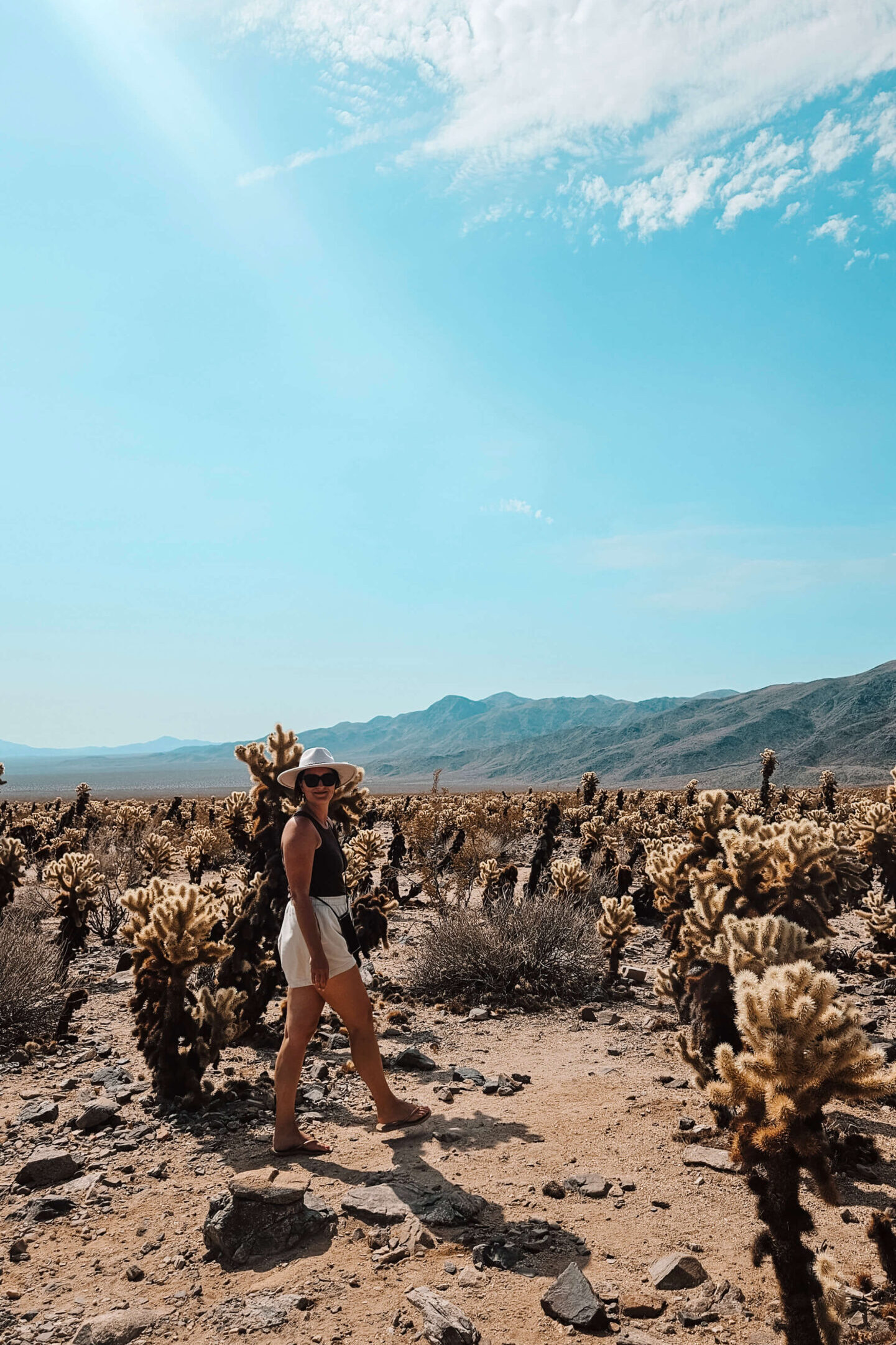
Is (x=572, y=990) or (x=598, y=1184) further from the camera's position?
(x=572, y=990)

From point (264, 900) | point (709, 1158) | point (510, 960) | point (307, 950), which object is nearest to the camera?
point (709, 1158)

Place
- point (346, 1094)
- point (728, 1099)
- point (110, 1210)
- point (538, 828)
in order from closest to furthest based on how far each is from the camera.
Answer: point (728, 1099), point (110, 1210), point (346, 1094), point (538, 828)

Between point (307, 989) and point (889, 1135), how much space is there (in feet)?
12.2

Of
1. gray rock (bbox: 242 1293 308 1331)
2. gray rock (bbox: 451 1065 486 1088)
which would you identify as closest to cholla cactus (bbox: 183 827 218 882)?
gray rock (bbox: 451 1065 486 1088)

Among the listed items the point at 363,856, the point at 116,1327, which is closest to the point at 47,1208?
the point at 116,1327

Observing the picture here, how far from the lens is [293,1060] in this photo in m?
4.54

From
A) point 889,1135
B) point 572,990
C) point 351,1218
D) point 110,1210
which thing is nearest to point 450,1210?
point 351,1218

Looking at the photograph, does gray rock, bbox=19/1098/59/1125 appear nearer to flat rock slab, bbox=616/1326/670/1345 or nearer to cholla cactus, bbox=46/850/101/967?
flat rock slab, bbox=616/1326/670/1345

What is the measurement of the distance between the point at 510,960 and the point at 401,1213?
4943mm

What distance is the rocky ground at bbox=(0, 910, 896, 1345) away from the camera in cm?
304

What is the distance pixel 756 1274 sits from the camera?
3.27m

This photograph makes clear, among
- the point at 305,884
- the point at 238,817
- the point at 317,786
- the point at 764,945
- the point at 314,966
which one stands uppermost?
the point at 317,786

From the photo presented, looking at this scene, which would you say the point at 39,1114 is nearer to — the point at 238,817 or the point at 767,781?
the point at 238,817

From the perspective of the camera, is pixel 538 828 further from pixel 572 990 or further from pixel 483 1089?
pixel 483 1089
